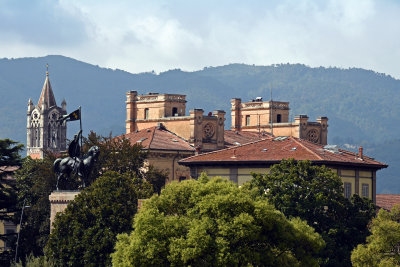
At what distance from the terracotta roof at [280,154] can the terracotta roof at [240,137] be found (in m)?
33.0

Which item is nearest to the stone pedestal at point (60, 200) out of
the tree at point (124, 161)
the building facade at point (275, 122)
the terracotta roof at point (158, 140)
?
the tree at point (124, 161)

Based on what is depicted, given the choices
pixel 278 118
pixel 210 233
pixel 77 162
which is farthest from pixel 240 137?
pixel 210 233

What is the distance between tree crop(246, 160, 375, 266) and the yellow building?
13150 millimetres

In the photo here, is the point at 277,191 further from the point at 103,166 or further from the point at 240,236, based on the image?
the point at 103,166

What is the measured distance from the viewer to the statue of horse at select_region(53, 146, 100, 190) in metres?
81.4

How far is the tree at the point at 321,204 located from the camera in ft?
247

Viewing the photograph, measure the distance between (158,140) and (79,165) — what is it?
42.6m

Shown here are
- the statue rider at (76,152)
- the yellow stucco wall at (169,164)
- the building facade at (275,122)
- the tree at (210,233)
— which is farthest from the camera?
the building facade at (275,122)

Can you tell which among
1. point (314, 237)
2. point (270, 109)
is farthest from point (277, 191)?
point (270, 109)

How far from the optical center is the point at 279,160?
92.1 meters

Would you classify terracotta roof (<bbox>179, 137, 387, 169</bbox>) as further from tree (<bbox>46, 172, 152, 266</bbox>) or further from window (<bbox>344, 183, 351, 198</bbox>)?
tree (<bbox>46, 172, 152, 266</bbox>)

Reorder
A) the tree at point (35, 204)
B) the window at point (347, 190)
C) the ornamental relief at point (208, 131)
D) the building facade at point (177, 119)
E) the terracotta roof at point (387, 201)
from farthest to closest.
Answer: the ornamental relief at point (208, 131) → the building facade at point (177, 119) → the terracotta roof at point (387, 201) → the window at point (347, 190) → the tree at point (35, 204)

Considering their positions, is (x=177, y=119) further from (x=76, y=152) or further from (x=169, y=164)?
(x=76, y=152)

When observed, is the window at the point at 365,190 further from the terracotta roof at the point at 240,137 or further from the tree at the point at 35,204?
the terracotta roof at the point at 240,137
